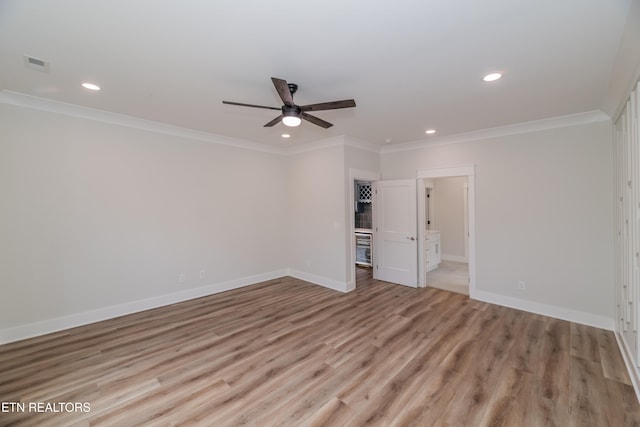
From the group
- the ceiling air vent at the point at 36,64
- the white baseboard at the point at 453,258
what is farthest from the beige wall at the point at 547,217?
the ceiling air vent at the point at 36,64

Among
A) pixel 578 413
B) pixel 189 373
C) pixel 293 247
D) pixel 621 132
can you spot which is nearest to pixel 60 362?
pixel 189 373

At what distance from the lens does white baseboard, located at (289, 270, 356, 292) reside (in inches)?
196

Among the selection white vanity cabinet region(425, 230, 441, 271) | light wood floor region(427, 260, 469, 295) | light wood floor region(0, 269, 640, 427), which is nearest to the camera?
light wood floor region(0, 269, 640, 427)

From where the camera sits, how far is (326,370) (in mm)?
2604

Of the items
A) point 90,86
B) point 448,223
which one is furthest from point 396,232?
point 90,86

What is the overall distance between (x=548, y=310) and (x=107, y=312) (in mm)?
6327

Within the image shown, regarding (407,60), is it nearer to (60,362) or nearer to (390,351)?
(390,351)

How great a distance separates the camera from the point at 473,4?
1703 mm

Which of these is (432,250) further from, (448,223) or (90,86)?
(90,86)

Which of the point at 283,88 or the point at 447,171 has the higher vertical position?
the point at 283,88

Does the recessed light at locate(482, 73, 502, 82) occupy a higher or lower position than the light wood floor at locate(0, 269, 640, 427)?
higher

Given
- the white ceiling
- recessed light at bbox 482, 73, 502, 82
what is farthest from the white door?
recessed light at bbox 482, 73, 502, 82

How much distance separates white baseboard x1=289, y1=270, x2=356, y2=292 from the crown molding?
2.86 meters

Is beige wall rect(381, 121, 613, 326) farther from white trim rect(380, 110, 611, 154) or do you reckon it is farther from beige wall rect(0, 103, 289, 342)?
beige wall rect(0, 103, 289, 342)
